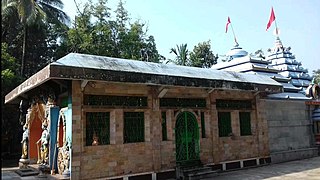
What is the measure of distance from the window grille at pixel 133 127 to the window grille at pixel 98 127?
21.8 inches

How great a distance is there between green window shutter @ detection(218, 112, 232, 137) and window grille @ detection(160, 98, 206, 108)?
1017 millimetres

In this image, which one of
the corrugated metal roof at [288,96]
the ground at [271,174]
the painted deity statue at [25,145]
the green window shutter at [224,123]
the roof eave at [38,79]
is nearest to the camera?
the roof eave at [38,79]

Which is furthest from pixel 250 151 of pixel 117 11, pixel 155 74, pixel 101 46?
pixel 117 11

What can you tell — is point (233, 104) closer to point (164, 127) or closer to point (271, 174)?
point (271, 174)

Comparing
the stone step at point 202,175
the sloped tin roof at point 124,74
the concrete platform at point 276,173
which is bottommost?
the concrete platform at point 276,173

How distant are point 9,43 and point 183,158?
1657 centimetres

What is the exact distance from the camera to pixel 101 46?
74.7ft

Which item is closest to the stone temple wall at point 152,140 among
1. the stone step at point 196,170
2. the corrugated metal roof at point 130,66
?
the stone step at point 196,170

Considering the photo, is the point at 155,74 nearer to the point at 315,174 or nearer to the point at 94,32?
the point at 315,174

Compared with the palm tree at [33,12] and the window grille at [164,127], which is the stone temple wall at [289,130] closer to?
the window grille at [164,127]

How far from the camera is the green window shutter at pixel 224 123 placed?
36.0 ft

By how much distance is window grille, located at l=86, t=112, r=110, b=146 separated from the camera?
26.0 feet

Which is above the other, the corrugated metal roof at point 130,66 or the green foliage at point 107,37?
the green foliage at point 107,37

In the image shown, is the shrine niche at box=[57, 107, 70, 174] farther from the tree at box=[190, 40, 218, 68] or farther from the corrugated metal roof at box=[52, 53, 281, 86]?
the tree at box=[190, 40, 218, 68]
